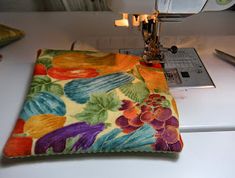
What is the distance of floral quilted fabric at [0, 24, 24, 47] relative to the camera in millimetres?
934

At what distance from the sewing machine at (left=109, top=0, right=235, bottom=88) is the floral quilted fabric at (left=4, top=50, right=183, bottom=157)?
5 centimetres

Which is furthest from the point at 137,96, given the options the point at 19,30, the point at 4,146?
the point at 19,30

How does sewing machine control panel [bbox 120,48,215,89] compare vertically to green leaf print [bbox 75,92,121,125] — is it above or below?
above

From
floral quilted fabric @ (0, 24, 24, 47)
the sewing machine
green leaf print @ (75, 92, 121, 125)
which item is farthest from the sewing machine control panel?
floral quilted fabric @ (0, 24, 24, 47)

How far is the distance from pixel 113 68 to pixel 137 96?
13 centimetres

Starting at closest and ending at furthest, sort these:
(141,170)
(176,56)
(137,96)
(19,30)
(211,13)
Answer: (141,170) < (137,96) < (176,56) < (19,30) < (211,13)

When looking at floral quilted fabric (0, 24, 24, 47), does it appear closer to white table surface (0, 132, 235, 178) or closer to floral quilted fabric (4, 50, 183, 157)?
floral quilted fabric (4, 50, 183, 157)

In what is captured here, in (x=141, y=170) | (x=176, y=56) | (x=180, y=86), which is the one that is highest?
(x=176, y=56)

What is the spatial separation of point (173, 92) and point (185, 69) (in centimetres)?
10

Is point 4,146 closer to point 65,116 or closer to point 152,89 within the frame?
point 65,116

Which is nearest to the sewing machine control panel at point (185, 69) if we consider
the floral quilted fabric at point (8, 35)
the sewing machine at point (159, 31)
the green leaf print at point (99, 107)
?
the sewing machine at point (159, 31)

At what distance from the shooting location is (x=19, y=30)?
101 centimetres

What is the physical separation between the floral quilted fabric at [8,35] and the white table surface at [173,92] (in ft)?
0.06

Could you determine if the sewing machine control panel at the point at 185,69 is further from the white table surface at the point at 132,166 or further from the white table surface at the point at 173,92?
the white table surface at the point at 132,166
